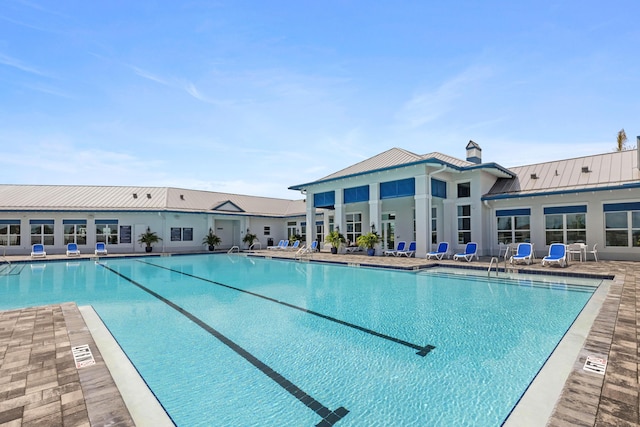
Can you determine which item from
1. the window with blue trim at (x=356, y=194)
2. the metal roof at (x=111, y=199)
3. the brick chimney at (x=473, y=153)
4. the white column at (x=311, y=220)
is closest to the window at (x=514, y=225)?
the brick chimney at (x=473, y=153)

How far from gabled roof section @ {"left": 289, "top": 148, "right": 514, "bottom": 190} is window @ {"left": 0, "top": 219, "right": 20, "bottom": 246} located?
66.0 feet

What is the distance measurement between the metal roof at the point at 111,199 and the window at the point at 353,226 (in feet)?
25.6

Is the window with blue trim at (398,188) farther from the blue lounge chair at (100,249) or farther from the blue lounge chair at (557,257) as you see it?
the blue lounge chair at (100,249)

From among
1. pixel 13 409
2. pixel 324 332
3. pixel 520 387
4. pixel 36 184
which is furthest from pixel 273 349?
pixel 36 184

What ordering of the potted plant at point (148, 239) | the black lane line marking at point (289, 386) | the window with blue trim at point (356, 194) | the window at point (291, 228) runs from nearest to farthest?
the black lane line marking at point (289, 386) → the window with blue trim at point (356, 194) → the potted plant at point (148, 239) → the window at point (291, 228)

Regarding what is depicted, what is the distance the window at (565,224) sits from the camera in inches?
544

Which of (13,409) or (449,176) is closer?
(13,409)

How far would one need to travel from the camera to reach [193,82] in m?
10.7

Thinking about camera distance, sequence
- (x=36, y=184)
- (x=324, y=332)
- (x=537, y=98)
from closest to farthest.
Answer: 1. (x=324, y=332)
2. (x=537, y=98)
3. (x=36, y=184)

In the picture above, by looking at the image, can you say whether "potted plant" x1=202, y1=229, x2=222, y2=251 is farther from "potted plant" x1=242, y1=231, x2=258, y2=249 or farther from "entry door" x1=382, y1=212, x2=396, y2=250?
"entry door" x1=382, y1=212, x2=396, y2=250

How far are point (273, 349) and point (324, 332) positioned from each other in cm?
105

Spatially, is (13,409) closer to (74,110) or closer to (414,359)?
(414,359)

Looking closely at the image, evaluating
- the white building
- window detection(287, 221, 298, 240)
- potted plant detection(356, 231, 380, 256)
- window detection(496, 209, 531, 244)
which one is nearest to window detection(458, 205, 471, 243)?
the white building

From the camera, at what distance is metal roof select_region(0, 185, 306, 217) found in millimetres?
21953
